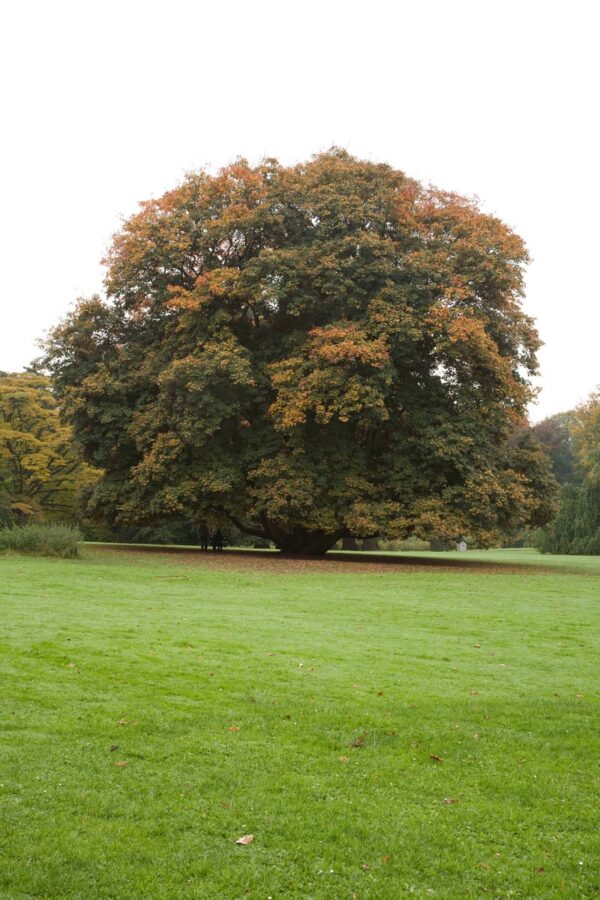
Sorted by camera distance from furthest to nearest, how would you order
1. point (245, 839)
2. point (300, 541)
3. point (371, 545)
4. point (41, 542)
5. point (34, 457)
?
1. point (371, 545)
2. point (34, 457)
3. point (300, 541)
4. point (41, 542)
5. point (245, 839)

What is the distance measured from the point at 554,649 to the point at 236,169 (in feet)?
79.6

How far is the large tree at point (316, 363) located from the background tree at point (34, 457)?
20.9 feet

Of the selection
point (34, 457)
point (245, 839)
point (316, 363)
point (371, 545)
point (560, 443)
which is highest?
point (560, 443)

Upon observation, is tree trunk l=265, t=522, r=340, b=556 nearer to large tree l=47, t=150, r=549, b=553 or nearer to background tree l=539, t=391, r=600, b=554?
large tree l=47, t=150, r=549, b=553

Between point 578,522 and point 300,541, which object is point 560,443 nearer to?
point 578,522

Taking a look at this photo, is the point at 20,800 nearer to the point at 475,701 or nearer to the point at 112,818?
the point at 112,818

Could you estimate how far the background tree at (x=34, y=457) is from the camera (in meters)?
36.1

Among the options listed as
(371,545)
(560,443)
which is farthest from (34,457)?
(560,443)

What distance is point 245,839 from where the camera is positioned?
4488 millimetres

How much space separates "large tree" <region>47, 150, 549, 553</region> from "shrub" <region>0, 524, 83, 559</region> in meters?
3.85

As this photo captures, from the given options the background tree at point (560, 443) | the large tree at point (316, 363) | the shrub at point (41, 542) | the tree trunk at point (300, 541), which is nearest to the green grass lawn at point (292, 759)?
the shrub at point (41, 542)

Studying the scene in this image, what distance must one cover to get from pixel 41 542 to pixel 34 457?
37.3 ft

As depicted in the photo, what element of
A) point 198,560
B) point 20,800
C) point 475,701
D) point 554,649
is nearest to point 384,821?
point 20,800

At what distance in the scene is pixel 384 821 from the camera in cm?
479
